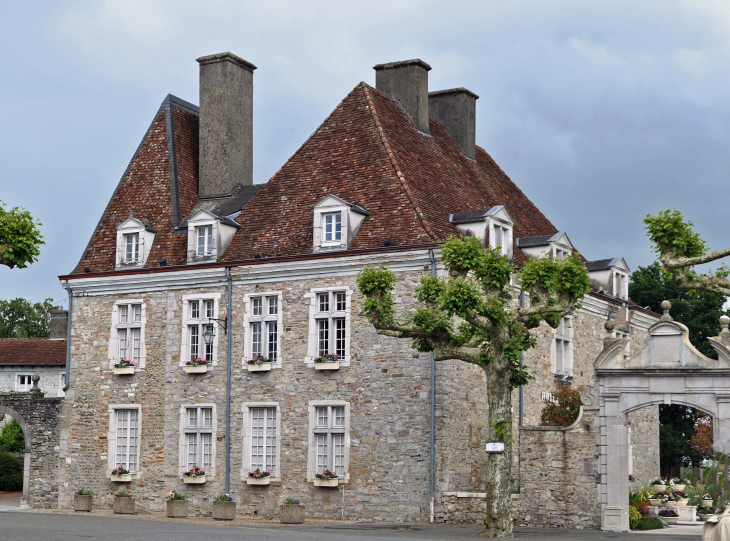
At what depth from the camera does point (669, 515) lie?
27453 millimetres

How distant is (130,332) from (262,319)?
4544 mm

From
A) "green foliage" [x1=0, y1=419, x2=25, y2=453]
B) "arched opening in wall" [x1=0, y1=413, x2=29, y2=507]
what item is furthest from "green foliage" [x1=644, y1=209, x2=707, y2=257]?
"green foliage" [x1=0, y1=419, x2=25, y2=453]

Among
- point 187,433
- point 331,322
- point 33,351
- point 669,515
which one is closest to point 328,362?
point 331,322

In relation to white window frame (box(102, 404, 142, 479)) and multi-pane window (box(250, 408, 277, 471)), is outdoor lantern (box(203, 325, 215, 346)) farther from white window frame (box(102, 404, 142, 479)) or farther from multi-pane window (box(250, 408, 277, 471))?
white window frame (box(102, 404, 142, 479))

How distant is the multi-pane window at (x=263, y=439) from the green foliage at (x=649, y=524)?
A: 9.42m

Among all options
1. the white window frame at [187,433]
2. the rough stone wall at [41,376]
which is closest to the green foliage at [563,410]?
the white window frame at [187,433]

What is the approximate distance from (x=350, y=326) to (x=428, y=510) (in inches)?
196

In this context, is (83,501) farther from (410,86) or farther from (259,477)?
(410,86)

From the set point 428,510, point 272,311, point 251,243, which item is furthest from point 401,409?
point 251,243

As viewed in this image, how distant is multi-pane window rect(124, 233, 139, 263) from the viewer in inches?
1258

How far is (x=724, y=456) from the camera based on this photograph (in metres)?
19.7

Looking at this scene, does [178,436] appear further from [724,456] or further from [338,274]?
[724,456]

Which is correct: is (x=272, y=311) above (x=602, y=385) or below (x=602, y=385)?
above

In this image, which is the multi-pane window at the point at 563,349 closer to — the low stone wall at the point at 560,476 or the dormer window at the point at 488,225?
the dormer window at the point at 488,225
